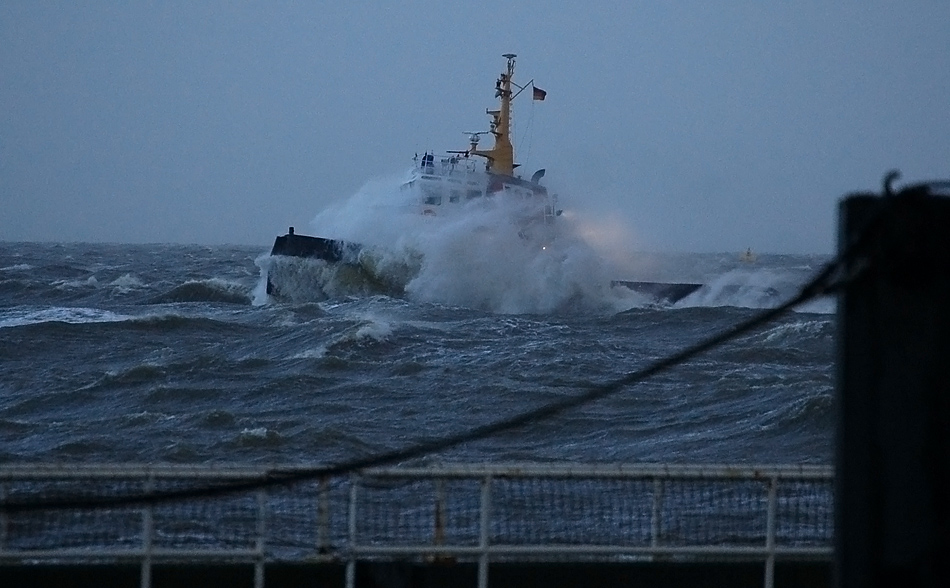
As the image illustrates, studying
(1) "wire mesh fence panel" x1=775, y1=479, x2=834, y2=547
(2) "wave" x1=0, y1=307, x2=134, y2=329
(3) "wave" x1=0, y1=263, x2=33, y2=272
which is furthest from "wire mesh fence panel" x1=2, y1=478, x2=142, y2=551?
(3) "wave" x1=0, y1=263, x2=33, y2=272

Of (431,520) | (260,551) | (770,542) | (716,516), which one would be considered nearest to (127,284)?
(431,520)

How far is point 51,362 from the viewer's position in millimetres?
21219

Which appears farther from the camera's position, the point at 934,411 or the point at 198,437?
the point at 198,437

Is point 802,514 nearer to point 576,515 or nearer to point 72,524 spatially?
point 576,515

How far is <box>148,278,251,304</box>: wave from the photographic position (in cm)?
3847

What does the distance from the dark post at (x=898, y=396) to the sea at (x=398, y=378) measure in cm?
896

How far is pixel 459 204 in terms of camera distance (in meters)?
37.5

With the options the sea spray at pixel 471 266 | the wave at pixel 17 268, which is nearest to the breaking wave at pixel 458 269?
the sea spray at pixel 471 266

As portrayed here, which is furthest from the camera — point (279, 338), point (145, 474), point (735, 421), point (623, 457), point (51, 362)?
point (279, 338)

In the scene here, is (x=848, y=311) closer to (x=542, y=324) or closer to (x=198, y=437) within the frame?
(x=198, y=437)

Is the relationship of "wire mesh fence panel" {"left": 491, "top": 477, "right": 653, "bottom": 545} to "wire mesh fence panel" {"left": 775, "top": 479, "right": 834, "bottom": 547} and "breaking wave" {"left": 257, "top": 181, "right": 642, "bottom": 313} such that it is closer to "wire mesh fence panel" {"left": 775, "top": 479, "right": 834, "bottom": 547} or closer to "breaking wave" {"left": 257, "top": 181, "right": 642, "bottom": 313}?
"wire mesh fence panel" {"left": 775, "top": 479, "right": 834, "bottom": 547}

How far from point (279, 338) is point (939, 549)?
2269 cm

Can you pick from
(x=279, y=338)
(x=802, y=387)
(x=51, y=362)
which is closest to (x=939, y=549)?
(x=802, y=387)

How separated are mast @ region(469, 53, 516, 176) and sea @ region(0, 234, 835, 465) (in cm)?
508
